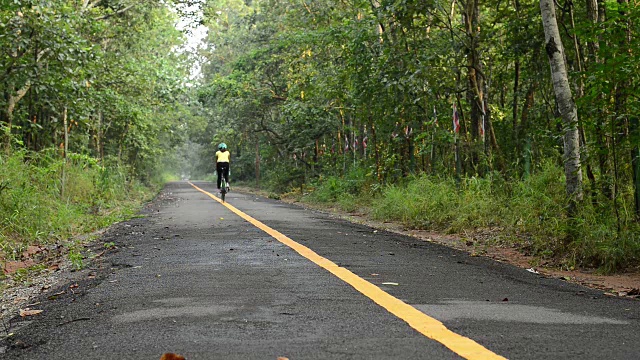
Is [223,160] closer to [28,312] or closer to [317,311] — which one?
[28,312]

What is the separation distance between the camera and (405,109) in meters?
17.4

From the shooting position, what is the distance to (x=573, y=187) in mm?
8617

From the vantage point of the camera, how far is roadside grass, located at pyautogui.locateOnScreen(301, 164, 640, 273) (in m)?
7.66

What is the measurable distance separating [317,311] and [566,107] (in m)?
5.54

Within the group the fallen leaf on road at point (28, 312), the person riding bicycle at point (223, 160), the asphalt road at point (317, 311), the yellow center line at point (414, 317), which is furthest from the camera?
the person riding bicycle at point (223, 160)

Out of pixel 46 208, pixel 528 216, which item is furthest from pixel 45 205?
pixel 528 216

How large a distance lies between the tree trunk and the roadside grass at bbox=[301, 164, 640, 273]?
298 millimetres

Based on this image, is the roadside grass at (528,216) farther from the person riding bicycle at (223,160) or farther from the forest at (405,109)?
the person riding bicycle at (223,160)

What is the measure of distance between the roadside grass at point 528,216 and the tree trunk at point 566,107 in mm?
298

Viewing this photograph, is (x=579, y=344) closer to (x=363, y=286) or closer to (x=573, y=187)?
(x=363, y=286)

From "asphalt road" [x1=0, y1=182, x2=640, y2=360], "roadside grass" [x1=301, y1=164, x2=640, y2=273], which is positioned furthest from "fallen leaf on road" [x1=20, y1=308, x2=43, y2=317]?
"roadside grass" [x1=301, y1=164, x2=640, y2=273]

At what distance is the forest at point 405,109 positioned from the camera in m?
8.17

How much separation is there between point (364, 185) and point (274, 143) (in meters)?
15.2

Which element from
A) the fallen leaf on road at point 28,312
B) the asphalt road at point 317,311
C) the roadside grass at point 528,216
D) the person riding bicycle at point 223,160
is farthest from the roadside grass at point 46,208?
the roadside grass at point 528,216
